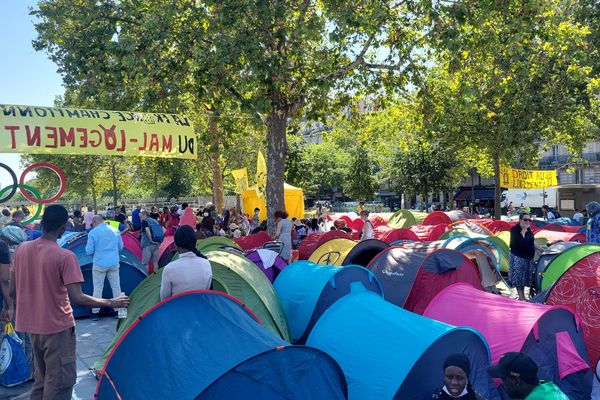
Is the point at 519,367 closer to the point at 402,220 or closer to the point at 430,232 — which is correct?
the point at 430,232

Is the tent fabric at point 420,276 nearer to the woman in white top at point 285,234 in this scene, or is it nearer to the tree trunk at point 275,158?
the woman in white top at point 285,234

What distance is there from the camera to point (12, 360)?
523 cm

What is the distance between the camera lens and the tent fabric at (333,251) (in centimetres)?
969

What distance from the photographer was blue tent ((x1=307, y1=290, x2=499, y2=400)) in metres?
4.24

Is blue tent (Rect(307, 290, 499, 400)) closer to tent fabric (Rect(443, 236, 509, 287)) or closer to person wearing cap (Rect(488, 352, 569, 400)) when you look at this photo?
person wearing cap (Rect(488, 352, 569, 400))

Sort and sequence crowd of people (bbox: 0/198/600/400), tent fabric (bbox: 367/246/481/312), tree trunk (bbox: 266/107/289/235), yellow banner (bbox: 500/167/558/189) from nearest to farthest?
crowd of people (bbox: 0/198/600/400)
tent fabric (bbox: 367/246/481/312)
tree trunk (bbox: 266/107/289/235)
yellow banner (bbox: 500/167/558/189)

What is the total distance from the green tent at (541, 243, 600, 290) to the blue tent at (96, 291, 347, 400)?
459cm

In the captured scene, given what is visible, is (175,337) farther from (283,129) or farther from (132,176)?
(132,176)

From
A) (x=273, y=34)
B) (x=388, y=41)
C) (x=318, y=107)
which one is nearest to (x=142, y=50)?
(x=273, y=34)

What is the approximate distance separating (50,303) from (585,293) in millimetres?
5776

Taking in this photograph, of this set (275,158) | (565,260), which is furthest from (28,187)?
(565,260)

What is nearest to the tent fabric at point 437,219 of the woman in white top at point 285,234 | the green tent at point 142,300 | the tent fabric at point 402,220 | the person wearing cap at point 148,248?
the tent fabric at point 402,220

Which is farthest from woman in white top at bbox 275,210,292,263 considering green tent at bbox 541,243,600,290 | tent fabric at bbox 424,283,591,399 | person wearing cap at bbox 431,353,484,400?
person wearing cap at bbox 431,353,484,400

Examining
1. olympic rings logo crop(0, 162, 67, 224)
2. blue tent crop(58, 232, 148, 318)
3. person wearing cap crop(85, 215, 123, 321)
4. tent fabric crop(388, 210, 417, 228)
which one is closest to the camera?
olympic rings logo crop(0, 162, 67, 224)
